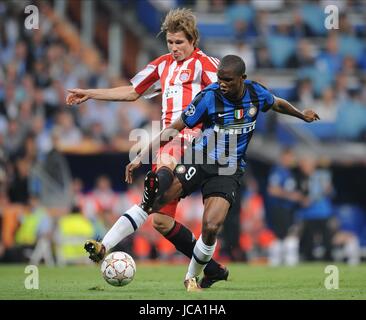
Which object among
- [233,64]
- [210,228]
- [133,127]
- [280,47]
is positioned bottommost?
[133,127]

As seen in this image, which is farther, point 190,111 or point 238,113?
point 238,113

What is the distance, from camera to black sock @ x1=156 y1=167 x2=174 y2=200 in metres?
9.30

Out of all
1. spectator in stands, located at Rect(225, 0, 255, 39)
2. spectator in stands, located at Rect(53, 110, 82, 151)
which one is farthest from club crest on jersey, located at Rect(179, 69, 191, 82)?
spectator in stands, located at Rect(225, 0, 255, 39)

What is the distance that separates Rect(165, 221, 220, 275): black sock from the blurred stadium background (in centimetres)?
637

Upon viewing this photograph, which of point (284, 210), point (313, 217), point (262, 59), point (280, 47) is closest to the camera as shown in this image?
point (313, 217)

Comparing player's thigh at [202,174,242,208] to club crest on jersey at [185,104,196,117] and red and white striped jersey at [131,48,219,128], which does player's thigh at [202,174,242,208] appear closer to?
club crest on jersey at [185,104,196,117]

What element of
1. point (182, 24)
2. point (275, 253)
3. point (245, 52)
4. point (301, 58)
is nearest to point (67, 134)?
point (275, 253)

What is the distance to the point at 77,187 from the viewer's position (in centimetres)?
1778

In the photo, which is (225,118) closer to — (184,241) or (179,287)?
(184,241)

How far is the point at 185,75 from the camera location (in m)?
9.89

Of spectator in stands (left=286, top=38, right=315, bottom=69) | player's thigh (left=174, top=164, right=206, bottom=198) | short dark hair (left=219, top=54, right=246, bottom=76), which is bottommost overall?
spectator in stands (left=286, top=38, right=315, bottom=69)

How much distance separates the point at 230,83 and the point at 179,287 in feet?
7.17

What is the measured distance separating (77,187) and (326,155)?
4550mm
